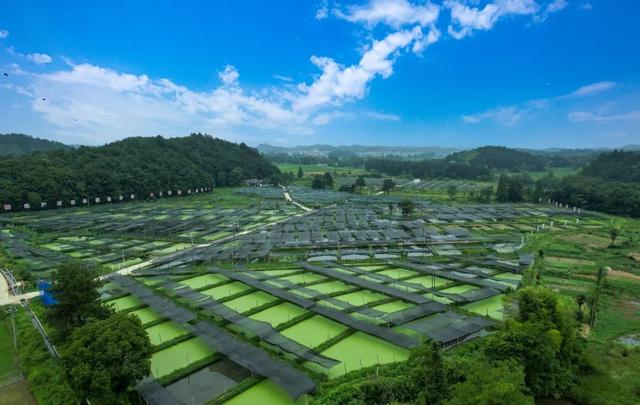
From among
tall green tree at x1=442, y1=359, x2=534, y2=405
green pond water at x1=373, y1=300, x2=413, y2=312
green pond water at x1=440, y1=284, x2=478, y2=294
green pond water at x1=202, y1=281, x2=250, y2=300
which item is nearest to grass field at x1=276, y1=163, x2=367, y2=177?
green pond water at x1=202, y1=281, x2=250, y2=300

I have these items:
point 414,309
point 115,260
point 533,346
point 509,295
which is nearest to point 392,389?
point 533,346

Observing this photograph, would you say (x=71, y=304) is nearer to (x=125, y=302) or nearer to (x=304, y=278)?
(x=125, y=302)

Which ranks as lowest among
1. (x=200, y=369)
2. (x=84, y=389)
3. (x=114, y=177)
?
(x=200, y=369)

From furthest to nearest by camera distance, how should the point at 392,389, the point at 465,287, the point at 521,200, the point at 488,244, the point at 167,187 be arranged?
the point at 167,187
the point at 521,200
the point at 488,244
the point at 465,287
the point at 392,389

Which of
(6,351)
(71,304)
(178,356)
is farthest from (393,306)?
(6,351)

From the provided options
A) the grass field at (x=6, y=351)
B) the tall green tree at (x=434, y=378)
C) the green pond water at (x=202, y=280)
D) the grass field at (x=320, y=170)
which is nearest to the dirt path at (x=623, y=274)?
the tall green tree at (x=434, y=378)

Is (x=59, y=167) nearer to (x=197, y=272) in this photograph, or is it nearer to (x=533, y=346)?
(x=197, y=272)

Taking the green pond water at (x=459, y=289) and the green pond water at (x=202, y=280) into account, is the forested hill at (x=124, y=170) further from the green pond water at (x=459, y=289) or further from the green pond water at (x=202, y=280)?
the green pond water at (x=459, y=289)
